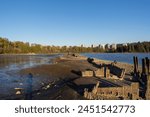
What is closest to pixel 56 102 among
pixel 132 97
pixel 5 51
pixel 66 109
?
pixel 66 109

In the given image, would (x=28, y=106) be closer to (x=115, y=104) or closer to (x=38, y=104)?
(x=38, y=104)

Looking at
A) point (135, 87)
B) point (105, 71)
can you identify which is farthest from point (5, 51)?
point (135, 87)

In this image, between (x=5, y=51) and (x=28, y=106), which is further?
(x=5, y=51)

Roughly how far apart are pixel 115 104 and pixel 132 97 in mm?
10157

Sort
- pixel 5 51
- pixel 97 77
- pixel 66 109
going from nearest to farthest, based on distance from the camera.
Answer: pixel 66 109 < pixel 97 77 < pixel 5 51

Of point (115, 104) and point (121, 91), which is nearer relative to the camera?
point (115, 104)

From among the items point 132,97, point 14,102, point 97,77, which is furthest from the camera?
point 97,77

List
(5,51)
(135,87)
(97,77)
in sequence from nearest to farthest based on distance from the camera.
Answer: (135,87)
(97,77)
(5,51)

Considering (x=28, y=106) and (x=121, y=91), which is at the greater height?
(x=28, y=106)

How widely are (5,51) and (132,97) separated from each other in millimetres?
156680

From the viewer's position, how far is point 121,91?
1988 centimetres

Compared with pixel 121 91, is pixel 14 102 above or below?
above

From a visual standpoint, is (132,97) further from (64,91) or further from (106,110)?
(106,110)

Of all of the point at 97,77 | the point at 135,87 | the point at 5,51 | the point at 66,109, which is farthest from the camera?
the point at 5,51
